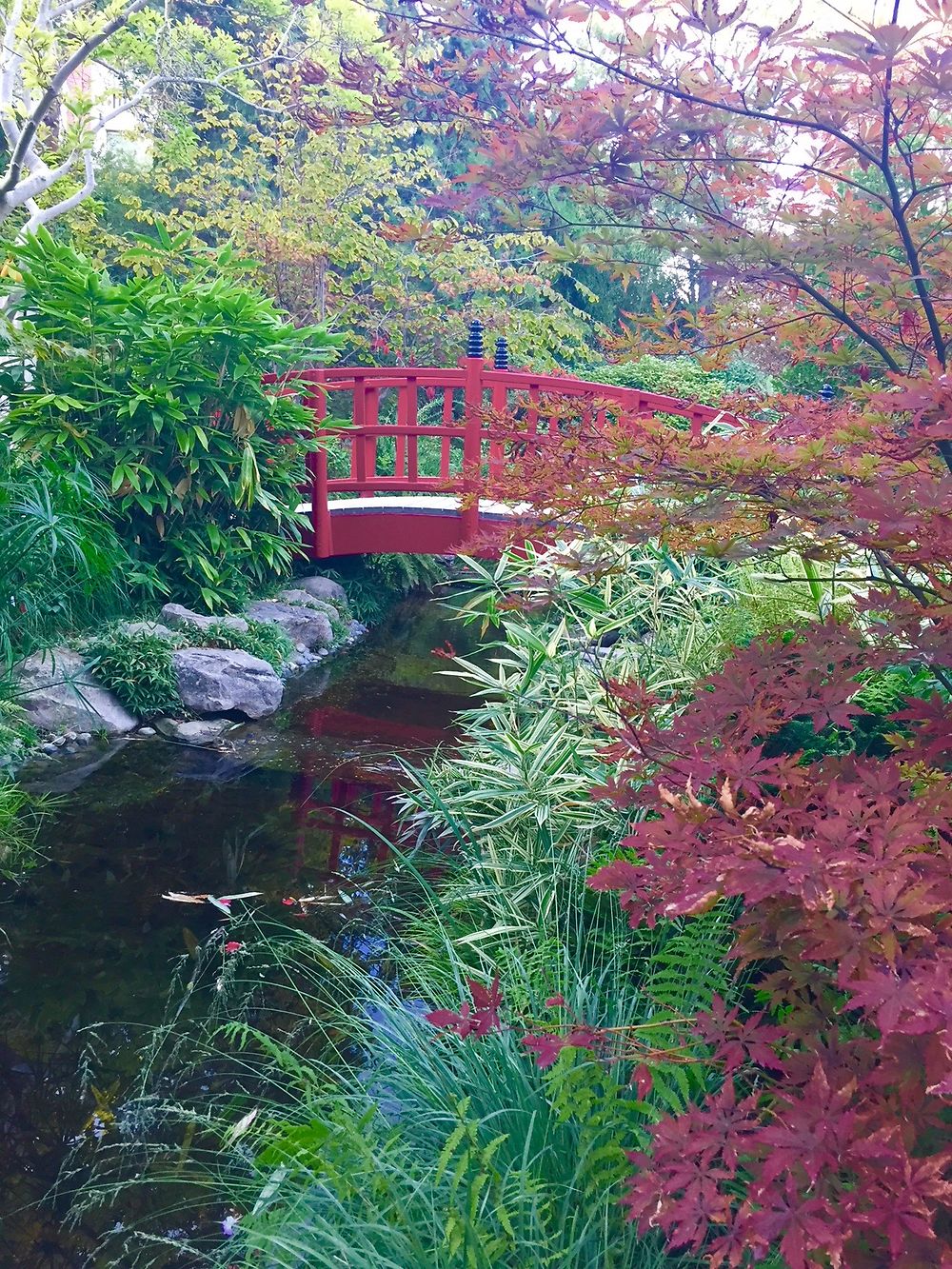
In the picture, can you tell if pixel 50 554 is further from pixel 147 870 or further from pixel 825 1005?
pixel 825 1005

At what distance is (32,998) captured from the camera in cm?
302

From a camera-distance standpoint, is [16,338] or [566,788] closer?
[566,788]

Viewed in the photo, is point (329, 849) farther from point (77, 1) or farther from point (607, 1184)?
point (77, 1)

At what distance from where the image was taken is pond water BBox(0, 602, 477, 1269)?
255 centimetres

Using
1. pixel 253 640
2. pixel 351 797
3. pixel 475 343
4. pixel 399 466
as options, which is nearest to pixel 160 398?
pixel 253 640

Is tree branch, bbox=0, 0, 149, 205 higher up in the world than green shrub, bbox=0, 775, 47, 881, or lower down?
higher up

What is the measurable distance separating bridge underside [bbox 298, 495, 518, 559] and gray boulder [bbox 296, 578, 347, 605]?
201mm

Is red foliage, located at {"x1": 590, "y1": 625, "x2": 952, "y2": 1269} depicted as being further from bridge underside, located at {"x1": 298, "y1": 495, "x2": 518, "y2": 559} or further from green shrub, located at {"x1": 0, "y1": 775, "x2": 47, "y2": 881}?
bridge underside, located at {"x1": 298, "y1": 495, "x2": 518, "y2": 559}

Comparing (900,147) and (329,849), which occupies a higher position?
(900,147)

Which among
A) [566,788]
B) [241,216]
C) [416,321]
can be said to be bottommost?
[566,788]

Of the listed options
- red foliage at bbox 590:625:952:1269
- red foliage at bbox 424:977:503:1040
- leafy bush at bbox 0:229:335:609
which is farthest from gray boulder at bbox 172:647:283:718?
red foliage at bbox 590:625:952:1269

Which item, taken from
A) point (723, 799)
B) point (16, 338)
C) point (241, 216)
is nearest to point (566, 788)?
point (723, 799)

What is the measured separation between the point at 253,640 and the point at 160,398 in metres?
1.57

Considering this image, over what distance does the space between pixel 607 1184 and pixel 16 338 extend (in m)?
5.78
